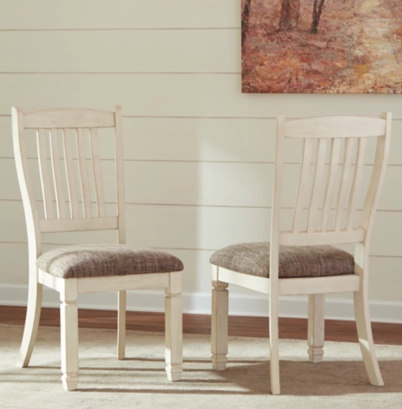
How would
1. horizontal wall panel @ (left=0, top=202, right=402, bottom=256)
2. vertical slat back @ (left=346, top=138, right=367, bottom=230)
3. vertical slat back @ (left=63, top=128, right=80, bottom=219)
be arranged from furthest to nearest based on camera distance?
1. horizontal wall panel @ (left=0, top=202, right=402, bottom=256)
2. vertical slat back @ (left=63, top=128, right=80, bottom=219)
3. vertical slat back @ (left=346, top=138, right=367, bottom=230)

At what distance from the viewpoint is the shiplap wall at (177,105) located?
149 inches

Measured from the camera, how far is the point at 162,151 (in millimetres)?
3896

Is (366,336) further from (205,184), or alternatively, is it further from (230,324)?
(205,184)

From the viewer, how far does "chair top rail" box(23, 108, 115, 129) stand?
289cm

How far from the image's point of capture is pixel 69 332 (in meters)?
2.57

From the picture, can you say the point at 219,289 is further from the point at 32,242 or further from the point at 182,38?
the point at 182,38

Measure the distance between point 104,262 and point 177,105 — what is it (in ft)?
4.77

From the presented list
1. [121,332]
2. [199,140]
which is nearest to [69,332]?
[121,332]

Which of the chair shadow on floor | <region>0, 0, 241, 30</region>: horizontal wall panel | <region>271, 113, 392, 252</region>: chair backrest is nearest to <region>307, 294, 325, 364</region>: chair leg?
the chair shadow on floor

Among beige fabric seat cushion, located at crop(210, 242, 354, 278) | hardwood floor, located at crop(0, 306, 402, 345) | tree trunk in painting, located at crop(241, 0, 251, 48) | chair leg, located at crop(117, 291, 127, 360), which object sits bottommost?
hardwood floor, located at crop(0, 306, 402, 345)

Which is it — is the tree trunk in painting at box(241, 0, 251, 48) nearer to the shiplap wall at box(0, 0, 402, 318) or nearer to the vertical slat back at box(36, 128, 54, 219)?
the shiplap wall at box(0, 0, 402, 318)

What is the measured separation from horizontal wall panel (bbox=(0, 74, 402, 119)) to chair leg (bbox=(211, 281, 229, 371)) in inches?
48.1

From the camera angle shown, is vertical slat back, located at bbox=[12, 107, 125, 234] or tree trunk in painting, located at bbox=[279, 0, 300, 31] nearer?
vertical slat back, located at bbox=[12, 107, 125, 234]

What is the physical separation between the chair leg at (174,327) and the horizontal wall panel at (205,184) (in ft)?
3.95
